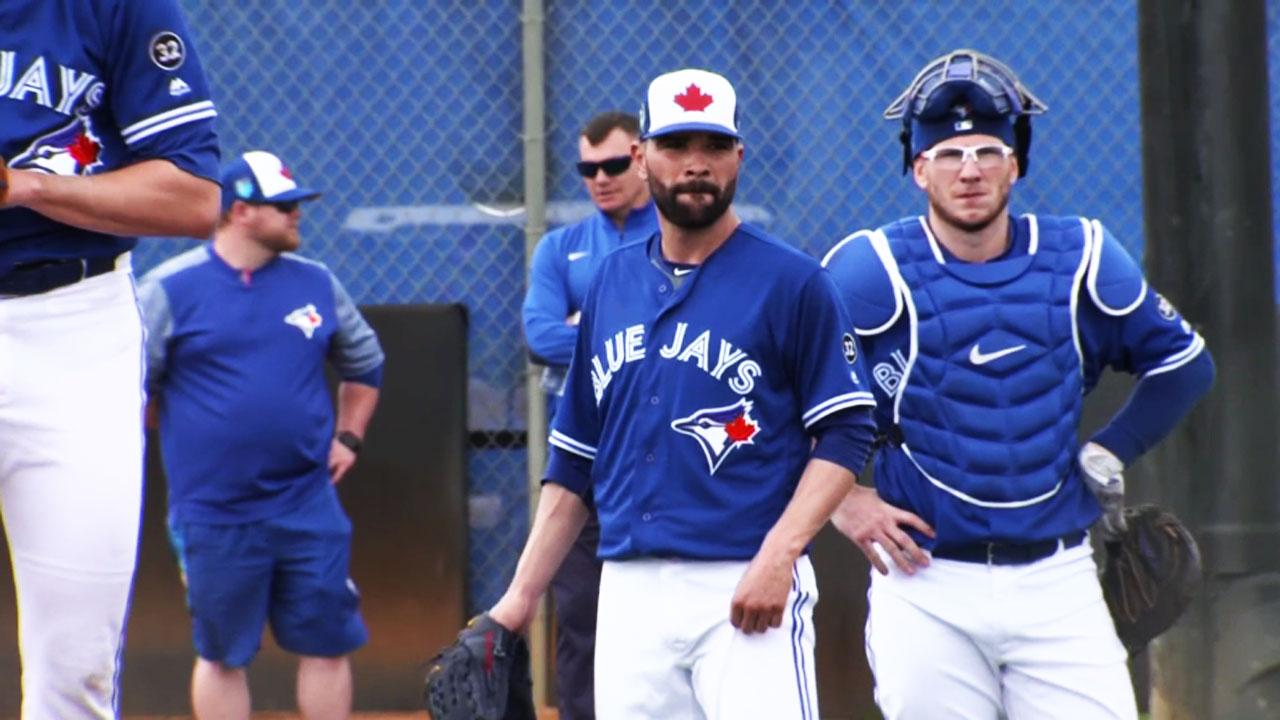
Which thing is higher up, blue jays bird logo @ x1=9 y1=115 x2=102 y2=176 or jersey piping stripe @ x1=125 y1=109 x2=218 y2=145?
jersey piping stripe @ x1=125 y1=109 x2=218 y2=145

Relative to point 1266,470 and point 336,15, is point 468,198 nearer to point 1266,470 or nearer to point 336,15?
point 336,15

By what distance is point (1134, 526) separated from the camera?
5.21m

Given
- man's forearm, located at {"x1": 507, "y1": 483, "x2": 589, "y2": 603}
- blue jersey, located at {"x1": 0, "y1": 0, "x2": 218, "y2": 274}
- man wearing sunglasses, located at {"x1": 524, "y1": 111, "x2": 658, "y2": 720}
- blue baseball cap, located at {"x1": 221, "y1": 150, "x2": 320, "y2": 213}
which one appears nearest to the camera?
blue jersey, located at {"x1": 0, "y1": 0, "x2": 218, "y2": 274}

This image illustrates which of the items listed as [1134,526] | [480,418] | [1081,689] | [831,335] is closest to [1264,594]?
[1134,526]

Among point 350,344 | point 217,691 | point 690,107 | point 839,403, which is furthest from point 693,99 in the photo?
point 217,691

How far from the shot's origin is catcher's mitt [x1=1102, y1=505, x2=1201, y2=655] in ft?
17.0

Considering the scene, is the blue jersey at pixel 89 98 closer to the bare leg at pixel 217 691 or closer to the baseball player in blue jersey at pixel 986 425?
the baseball player in blue jersey at pixel 986 425

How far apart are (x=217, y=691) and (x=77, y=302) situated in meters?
3.91

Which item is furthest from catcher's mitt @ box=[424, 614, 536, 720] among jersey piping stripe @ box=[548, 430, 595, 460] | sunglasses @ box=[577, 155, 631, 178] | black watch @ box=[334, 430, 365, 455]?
black watch @ box=[334, 430, 365, 455]

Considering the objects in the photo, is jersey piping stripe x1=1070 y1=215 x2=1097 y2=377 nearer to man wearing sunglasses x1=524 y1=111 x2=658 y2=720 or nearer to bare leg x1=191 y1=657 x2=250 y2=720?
man wearing sunglasses x1=524 y1=111 x2=658 y2=720

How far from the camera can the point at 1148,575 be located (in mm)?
5168

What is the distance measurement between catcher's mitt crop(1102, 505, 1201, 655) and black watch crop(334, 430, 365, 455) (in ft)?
10.9

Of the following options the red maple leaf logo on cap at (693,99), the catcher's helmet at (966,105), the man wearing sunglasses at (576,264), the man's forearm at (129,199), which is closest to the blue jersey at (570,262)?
the man wearing sunglasses at (576,264)

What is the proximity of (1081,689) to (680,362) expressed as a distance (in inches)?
44.5
